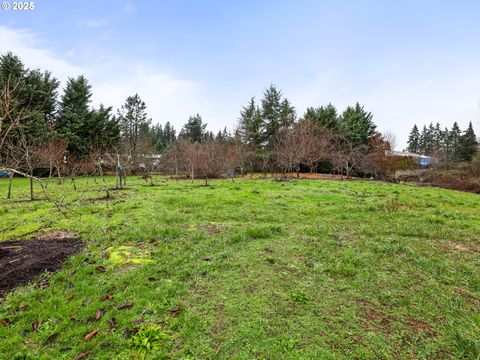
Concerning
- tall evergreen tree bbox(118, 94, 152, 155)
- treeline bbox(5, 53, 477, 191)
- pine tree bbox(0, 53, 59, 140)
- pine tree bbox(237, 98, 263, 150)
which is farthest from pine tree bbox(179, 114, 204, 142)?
pine tree bbox(0, 53, 59, 140)

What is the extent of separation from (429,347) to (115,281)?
3682mm

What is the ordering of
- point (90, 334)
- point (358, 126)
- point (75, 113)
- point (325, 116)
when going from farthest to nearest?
point (325, 116), point (358, 126), point (75, 113), point (90, 334)

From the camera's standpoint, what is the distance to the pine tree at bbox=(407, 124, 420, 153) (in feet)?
201

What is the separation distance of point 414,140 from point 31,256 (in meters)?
76.4

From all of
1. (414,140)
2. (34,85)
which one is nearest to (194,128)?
(34,85)

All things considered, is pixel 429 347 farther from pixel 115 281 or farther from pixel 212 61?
pixel 212 61

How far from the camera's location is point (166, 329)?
7.95 ft

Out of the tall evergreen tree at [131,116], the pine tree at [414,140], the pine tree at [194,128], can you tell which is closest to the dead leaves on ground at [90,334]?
the tall evergreen tree at [131,116]

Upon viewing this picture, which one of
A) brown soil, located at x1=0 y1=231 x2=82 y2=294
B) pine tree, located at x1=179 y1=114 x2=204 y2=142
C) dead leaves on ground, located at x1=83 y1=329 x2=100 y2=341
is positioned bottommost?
dead leaves on ground, located at x1=83 y1=329 x2=100 y2=341

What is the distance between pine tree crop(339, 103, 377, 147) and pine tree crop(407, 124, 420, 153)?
123 feet

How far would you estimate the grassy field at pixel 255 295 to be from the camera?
2.20m

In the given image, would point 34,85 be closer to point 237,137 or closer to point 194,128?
point 237,137

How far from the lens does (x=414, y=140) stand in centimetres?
6166

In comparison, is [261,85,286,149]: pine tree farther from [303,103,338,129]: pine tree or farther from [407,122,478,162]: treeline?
[407,122,478,162]: treeline
